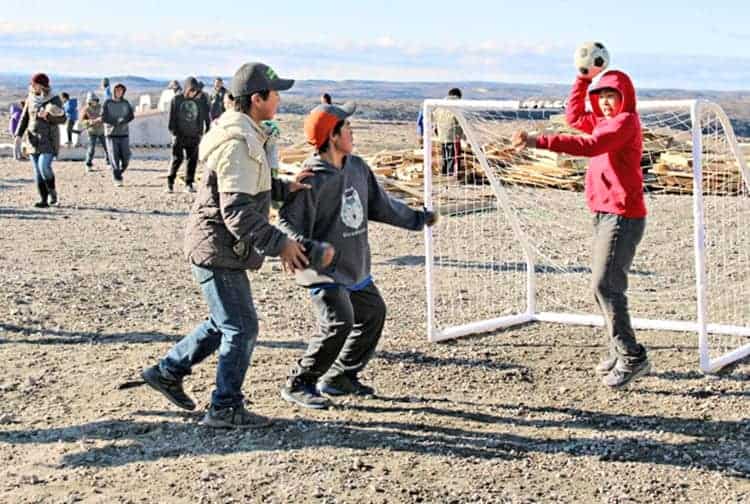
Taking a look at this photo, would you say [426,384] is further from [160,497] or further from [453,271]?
[453,271]

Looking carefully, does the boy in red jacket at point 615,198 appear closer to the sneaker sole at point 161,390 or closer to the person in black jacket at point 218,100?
the sneaker sole at point 161,390

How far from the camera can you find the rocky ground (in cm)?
516

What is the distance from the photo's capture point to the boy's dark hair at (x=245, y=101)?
5555 millimetres

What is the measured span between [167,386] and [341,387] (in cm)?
102

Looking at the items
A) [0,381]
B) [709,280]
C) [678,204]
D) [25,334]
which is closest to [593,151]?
[0,381]

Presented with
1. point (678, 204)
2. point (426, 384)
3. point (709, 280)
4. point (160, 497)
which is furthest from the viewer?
point (678, 204)

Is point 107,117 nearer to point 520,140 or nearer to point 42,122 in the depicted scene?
point 42,122

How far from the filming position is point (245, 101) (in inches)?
219

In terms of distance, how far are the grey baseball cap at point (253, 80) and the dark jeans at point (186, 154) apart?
11700 millimetres

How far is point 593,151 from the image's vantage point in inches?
240

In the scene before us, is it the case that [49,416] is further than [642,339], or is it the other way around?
[642,339]

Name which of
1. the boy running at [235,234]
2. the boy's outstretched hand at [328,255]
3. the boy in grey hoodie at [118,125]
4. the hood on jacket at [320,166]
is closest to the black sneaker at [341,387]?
the boy running at [235,234]

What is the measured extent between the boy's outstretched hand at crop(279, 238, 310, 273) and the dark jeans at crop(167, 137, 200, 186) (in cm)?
1201

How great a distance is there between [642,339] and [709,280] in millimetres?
3164
